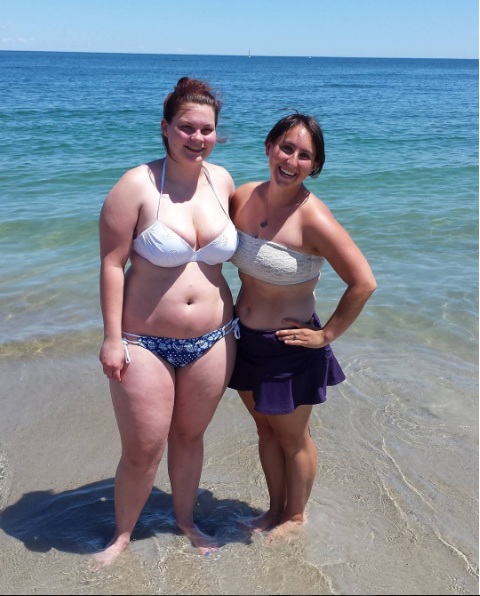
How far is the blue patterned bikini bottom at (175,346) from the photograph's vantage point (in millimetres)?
3119

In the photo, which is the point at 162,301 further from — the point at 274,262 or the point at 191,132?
the point at 191,132

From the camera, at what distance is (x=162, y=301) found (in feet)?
10.1

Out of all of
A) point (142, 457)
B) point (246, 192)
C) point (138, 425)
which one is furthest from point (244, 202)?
point (142, 457)

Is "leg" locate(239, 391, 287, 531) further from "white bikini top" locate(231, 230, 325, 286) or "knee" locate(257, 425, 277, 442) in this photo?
"white bikini top" locate(231, 230, 325, 286)

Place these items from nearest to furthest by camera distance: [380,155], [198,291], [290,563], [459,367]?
[198,291]
[290,563]
[459,367]
[380,155]

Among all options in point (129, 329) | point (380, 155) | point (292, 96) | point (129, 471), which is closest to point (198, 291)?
point (129, 329)

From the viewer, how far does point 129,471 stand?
3.29m

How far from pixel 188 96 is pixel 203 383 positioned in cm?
131

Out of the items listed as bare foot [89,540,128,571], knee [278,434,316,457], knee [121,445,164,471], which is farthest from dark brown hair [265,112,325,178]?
bare foot [89,540,128,571]

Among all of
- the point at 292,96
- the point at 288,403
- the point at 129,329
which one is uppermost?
the point at 129,329

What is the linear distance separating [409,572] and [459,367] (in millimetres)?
2632

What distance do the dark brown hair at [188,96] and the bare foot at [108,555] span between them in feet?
6.44

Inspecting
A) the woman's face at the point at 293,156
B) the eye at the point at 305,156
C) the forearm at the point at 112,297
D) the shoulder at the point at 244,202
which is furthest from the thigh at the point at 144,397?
the eye at the point at 305,156

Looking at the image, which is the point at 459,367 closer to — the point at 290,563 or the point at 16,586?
the point at 290,563
